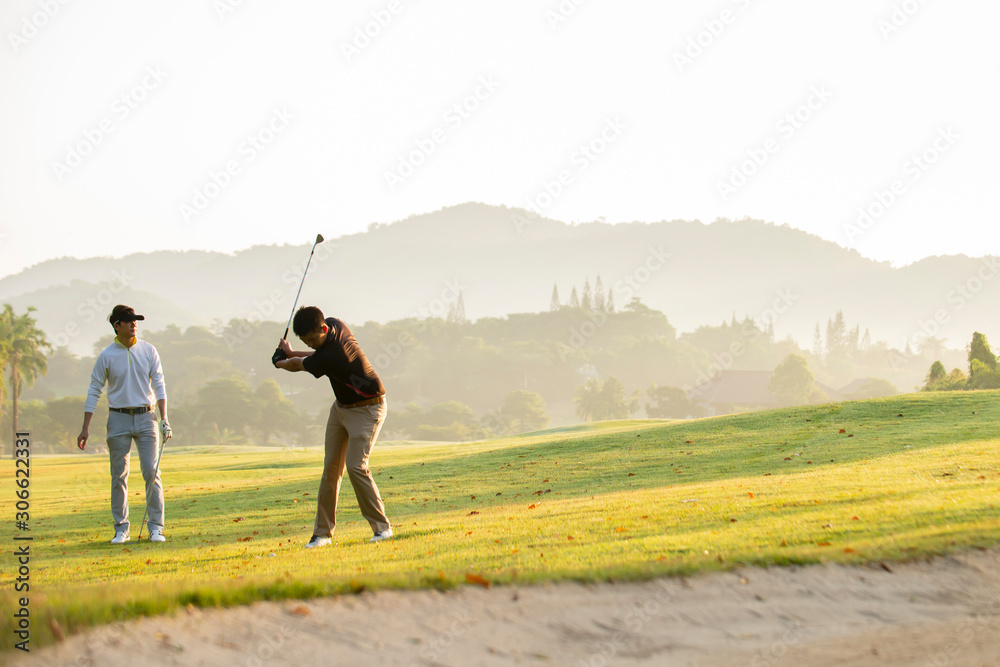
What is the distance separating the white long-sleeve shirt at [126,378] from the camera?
378 inches

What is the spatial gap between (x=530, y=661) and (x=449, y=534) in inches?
182

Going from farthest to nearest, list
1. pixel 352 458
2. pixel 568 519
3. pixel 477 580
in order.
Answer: pixel 568 519 < pixel 352 458 < pixel 477 580

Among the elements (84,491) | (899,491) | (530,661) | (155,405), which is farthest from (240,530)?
(84,491)

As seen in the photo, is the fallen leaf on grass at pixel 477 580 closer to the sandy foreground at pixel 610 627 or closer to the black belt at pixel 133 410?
the sandy foreground at pixel 610 627

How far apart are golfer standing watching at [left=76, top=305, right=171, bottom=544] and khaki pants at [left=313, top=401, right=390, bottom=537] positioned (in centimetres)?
235

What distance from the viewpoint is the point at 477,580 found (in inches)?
232

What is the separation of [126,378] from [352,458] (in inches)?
134

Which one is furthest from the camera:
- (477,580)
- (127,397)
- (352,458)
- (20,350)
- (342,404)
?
(20,350)

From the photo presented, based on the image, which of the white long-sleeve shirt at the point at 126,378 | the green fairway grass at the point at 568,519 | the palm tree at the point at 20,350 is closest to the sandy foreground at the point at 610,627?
the green fairway grass at the point at 568,519

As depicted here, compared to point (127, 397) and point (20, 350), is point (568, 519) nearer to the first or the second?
point (127, 397)

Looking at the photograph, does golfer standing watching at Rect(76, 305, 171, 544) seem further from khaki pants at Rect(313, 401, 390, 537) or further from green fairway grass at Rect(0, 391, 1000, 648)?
khaki pants at Rect(313, 401, 390, 537)

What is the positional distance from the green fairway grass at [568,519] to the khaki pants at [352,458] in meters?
0.43

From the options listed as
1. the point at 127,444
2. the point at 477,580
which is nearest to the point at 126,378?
the point at 127,444

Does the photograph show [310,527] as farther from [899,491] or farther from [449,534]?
[899,491]
